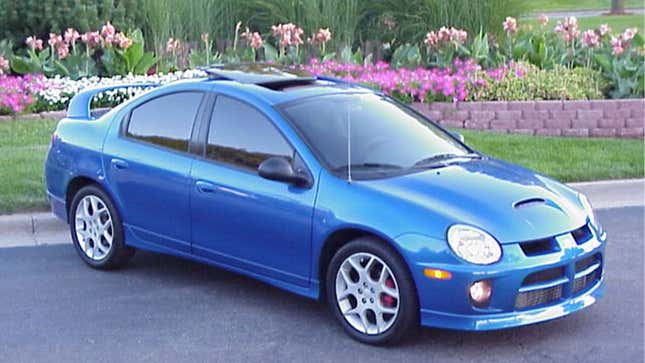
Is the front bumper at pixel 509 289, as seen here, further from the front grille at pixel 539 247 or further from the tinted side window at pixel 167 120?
the tinted side window at pixel 167 120

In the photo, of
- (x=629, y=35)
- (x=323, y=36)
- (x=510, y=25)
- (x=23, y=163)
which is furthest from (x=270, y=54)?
(x=23, y=163)

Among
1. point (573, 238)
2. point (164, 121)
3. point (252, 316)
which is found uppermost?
point (164, 121)

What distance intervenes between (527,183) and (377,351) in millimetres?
1384

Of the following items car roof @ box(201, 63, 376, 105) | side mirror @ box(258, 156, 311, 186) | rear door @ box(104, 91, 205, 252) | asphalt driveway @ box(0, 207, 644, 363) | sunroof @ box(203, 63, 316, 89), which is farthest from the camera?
sunroof @ box(203, 63, 316, 89)

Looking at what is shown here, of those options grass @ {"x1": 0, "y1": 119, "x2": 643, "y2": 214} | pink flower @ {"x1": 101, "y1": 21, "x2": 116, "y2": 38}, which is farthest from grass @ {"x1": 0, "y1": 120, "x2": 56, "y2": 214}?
pink flower @ {"x1": 101, "y1": 21, "x2": 116, "y2": 38}

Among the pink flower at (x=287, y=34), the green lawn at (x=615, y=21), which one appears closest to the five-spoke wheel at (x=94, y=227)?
the pink flower at (x=287, y=34)

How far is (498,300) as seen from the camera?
575 cm

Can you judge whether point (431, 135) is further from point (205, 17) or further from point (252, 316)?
point (205, 17)

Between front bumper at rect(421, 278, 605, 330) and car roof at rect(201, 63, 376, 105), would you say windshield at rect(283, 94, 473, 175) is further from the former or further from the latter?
front bumper at rect(421, 278, 605, 330)

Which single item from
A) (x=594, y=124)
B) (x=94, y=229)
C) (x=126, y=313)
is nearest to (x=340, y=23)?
(x=594, y=124)

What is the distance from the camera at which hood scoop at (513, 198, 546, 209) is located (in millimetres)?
6070

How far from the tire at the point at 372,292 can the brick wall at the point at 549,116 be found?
6775 millimetres

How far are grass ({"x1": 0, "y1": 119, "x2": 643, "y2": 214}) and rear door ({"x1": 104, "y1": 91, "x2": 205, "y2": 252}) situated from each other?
1.78 metres

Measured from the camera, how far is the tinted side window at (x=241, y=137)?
21.6 feet
